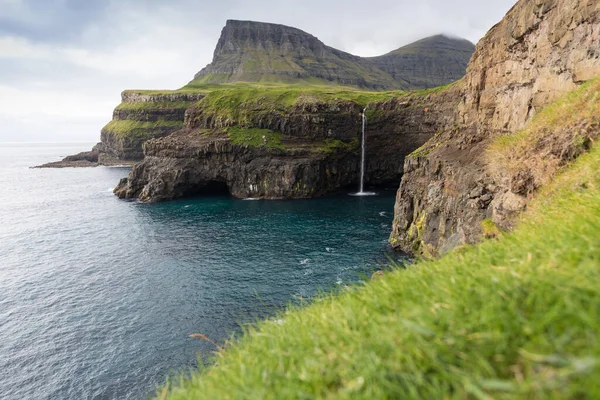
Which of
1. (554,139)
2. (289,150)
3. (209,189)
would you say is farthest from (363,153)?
(554,139)

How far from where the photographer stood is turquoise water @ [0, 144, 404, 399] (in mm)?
24078

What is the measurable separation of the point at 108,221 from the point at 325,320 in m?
66.6

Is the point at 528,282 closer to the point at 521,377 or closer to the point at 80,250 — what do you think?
the point at 521,377

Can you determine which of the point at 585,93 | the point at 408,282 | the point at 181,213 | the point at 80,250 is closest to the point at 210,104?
the point at 181,213

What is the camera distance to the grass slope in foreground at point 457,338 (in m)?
3.07

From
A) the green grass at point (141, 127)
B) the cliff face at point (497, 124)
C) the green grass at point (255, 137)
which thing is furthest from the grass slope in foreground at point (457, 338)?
the green grass at point (141, 127)

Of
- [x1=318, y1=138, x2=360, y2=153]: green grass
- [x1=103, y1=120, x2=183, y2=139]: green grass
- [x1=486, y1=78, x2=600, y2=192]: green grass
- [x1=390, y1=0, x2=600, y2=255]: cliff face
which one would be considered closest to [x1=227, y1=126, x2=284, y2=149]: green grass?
[x1=318, y1=138, x2=360, y2=153]: green grass

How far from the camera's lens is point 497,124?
30.5 metres

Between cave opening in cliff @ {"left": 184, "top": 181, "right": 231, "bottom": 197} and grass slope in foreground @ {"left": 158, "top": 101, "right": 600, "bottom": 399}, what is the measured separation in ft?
270

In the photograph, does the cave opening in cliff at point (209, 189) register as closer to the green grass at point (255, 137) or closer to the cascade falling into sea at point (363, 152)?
the green grass at point (255, 137)

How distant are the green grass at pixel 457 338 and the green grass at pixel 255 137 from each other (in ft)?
256

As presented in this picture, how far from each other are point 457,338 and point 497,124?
3236 cm

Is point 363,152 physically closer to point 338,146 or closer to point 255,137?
point 338,146

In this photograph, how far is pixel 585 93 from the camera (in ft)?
58.7
